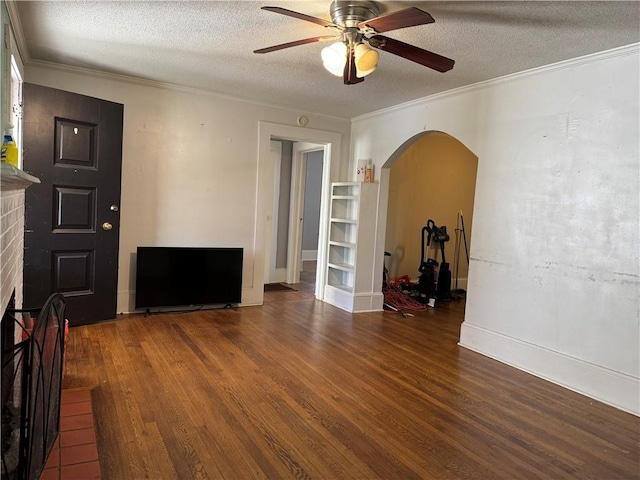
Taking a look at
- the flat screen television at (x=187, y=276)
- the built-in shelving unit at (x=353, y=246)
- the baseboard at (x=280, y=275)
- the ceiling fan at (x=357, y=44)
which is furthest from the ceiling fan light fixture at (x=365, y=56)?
the baseboard at (x=280, y=275)

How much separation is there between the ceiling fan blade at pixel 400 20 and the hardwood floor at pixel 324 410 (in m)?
2.07

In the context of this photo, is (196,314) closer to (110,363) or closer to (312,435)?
(110,363)

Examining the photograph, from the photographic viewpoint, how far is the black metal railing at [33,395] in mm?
1554

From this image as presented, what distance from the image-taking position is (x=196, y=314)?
4.63m

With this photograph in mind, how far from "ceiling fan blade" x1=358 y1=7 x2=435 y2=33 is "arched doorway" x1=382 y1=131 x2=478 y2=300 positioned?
12.4ft

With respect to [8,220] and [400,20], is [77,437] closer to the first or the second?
[8,220]

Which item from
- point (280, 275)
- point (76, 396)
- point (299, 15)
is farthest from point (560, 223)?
point (280, 275)

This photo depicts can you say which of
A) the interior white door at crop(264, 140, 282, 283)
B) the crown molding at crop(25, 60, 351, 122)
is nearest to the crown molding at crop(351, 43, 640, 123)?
the crown molding at crop(25, 60, 351, 122)

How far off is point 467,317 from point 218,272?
2.52 m

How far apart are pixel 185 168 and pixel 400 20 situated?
120 inches

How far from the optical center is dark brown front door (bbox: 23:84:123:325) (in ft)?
11.9

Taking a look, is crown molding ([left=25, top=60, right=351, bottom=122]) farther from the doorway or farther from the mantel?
the mantel

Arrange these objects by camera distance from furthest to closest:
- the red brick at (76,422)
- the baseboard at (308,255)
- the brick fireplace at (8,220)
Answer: the baseboard at (308,255)
the red brick at (76,422)
the brick fireplace at (8,220)

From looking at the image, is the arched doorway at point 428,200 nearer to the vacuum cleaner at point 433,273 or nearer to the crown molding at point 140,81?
the vacuum cleaner at point 433,273
